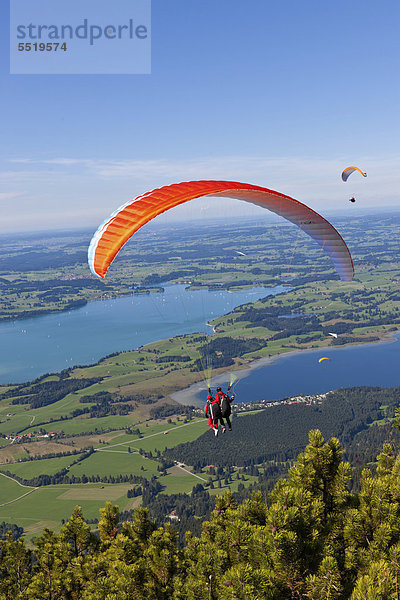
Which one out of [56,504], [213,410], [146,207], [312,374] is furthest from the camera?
[312,374]

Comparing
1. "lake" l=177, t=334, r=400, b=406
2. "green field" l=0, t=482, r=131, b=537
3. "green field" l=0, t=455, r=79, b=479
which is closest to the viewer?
"green field" l=0, t=482, r=131, b=537

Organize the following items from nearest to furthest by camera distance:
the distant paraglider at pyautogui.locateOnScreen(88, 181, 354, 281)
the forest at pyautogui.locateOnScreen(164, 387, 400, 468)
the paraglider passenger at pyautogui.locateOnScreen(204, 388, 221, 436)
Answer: the distant paraglider at pyautogui.locateOnScreen(88, 181, 354, 281), the paraglider passenger at pyautogui.locateOnScreen(204, 388, 221, 436), the forest at pyautogui.locateOnScreen(164, 387, 400, 468)

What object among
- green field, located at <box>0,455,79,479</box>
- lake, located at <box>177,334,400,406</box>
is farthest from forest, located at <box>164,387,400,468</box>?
green field, located at <box>0,455,79,479</box>

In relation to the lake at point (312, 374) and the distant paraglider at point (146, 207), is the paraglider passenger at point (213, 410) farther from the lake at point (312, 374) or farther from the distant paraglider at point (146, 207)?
the lake at point (312, 374)

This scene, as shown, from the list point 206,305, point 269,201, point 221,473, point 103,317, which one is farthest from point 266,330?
point 269,201

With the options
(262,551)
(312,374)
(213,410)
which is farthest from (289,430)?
(262,551)

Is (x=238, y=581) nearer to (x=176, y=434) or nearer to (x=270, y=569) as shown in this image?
(x=270, y=569)

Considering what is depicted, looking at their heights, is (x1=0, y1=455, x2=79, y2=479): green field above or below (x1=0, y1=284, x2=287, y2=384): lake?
below

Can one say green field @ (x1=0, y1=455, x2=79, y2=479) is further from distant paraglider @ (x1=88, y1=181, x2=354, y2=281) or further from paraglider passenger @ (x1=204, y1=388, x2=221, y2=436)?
distant paraglider @ (x1=88, y1=181, x2=354, y2=281)

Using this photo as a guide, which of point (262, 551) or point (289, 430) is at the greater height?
point (262, 551)

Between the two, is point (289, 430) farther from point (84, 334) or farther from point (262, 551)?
point (84, 334)
